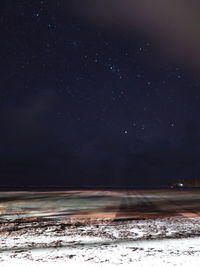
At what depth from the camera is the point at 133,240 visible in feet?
24.6

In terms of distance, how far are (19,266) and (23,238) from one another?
2749 mm

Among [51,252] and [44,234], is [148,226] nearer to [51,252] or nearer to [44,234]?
[44,234]

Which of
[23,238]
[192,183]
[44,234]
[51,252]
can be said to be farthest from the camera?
[192,183]

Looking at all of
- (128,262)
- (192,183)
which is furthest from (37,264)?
(192,183)

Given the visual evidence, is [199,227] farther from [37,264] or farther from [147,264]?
[37,264]

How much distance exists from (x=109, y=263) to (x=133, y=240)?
2.13m

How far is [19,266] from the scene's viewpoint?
17.8ft

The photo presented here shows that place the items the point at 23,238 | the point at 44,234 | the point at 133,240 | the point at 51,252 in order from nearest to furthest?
the point at 51,252 → the point at 133,240 → the point at 23,238 → the point at 44,234

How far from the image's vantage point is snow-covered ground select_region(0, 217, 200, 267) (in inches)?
224

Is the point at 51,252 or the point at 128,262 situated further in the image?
the point at 51,252

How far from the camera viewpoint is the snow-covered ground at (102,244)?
5.69 m

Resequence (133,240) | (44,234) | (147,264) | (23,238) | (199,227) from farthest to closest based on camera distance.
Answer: (199,227) → (44,234) → (23,238) → (133,240) → (147,264)

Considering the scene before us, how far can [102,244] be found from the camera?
708 cm

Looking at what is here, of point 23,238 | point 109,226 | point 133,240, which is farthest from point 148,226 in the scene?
point 23,238
